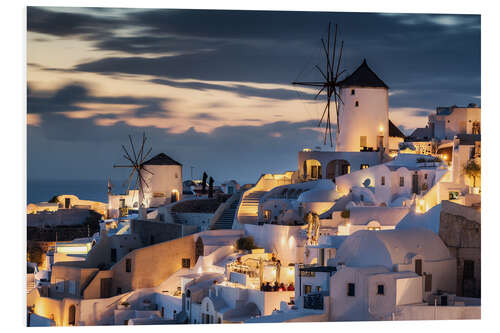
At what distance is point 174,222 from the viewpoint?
1135 inches

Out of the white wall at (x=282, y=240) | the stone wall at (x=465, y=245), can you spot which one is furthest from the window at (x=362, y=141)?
the stone wall at (x=465, y=245)

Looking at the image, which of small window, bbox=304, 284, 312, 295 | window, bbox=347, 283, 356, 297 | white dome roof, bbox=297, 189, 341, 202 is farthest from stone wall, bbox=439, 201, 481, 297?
white dome roof, bbox=297, 189, 341, 202

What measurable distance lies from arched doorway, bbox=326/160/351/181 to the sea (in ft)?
22.1

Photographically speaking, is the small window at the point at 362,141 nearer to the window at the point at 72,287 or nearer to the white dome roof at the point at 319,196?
the white dome roof at the point at 319,196

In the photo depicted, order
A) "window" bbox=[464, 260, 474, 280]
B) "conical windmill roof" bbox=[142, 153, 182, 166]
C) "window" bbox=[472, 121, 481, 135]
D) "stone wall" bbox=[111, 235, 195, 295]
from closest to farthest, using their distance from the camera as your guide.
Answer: "window" bbox=[464, 260, 474, 280] → "stone wall" bbox=[111, 235, 195, 295] → "window" bbox=[472, 121, 481, 135] → "conical windmill roof" bbox=[142, 153, 182, 166]

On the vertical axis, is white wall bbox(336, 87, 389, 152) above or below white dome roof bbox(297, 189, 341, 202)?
above

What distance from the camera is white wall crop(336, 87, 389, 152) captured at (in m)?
29.3

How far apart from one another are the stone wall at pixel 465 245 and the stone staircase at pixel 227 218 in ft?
27.5

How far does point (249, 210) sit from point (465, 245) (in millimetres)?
8616

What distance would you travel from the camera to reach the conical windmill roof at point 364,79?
96.6 feet

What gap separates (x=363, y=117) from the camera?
29406 mm

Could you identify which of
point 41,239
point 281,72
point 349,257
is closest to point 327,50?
point 281,72

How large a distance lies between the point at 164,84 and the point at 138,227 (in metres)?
7.31

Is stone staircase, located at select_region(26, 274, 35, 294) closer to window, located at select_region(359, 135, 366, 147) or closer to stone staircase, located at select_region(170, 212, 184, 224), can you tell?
stone staircase, located at select_region(170, 212, 184, 224)
